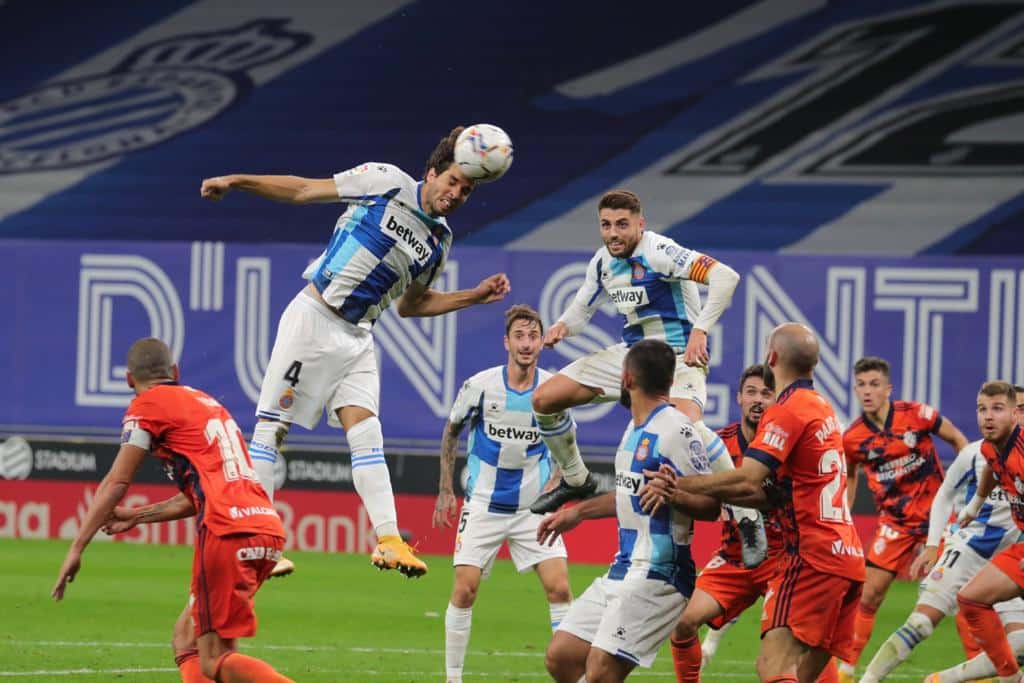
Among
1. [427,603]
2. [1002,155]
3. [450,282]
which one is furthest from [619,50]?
[427,603]

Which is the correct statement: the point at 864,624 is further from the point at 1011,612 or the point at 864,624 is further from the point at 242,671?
the point at 242,671

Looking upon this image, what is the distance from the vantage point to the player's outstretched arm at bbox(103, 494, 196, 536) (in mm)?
7164

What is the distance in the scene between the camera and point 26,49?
22469 millimetres

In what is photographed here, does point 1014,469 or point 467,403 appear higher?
point 467,403

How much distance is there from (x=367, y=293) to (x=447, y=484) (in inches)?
98.3

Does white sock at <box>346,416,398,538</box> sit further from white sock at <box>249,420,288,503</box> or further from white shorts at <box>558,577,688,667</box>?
white shorts at <box>558,577,688,667</box>

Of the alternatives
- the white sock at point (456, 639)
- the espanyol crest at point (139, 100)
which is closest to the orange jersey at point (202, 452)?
the white sock at point (456, 639)

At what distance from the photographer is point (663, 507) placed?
673 cm

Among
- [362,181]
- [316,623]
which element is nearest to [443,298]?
[362,181]

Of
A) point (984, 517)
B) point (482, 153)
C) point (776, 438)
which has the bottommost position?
point (984, 517)

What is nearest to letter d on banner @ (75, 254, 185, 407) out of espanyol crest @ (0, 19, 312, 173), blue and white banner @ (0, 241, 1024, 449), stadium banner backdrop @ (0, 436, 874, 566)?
blue and white banner @ (0, 241, 1024, 449)

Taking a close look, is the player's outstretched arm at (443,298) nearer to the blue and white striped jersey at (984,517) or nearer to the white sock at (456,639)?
the white sock at (456,639)

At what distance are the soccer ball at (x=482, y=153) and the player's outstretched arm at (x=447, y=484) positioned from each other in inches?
108

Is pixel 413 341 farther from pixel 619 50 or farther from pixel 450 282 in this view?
pixel 619 50
